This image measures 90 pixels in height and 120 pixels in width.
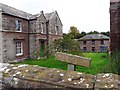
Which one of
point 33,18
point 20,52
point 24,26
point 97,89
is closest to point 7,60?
point 20,52

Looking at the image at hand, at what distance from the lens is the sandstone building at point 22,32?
20.9 meters

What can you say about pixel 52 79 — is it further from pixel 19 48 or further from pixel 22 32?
pixel 22 32

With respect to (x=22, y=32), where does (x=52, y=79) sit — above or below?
below

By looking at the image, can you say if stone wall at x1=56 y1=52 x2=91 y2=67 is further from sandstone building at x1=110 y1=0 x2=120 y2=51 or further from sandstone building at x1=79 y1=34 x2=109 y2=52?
sandstone building at x1=79 y1=34 x2=109 y2=52

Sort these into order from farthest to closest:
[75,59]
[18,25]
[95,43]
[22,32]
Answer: [95,43]
[22,32]
[18,25]
[75,59]

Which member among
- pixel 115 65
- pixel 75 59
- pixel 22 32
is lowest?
pixel 115 65

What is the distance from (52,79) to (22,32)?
23.2 meters

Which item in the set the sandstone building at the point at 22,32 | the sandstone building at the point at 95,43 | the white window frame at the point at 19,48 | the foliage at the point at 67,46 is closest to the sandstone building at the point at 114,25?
the foliage at the point at 67,46

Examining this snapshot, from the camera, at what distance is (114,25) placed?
47.2 ft

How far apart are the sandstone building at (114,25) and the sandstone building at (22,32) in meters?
12.8

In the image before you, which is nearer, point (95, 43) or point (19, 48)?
point (19, 48)

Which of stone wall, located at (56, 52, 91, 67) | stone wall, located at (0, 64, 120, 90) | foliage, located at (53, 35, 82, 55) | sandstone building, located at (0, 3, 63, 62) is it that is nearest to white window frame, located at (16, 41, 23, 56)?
sandstone building, located at (0, 3, 63, 62)

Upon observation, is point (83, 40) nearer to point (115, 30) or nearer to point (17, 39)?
point (17, 39)

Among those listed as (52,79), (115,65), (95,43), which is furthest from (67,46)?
(95,43)
